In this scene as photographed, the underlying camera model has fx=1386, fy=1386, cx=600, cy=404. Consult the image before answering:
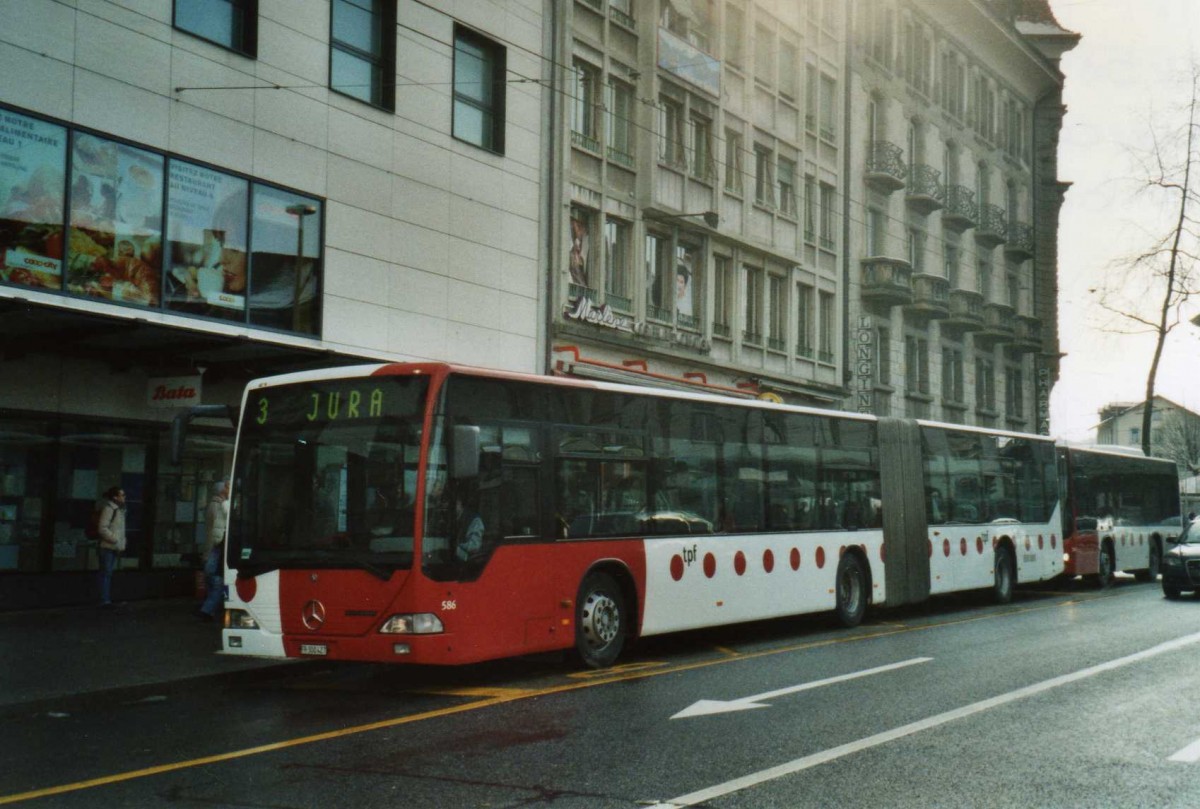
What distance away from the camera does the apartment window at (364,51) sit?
2195 cm

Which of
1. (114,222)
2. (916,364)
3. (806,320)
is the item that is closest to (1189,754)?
(114,222)

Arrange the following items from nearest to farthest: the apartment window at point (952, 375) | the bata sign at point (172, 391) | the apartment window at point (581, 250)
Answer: the bata sign at point (172, 391) < the apartment window at point (581, 250) < the apartment window at point (952, 375)

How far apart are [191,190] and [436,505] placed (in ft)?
32.0

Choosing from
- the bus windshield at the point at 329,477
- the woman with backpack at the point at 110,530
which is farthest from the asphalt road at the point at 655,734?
the woman with backpack at the point at 110,530

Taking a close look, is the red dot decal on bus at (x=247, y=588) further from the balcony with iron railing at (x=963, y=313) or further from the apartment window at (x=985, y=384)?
the apartment window at (x=985, y=384)

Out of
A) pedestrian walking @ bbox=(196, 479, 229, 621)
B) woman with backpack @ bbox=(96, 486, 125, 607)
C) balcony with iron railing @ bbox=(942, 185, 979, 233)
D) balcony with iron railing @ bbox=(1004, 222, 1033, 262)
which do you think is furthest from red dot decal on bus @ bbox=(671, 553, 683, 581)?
balcony with iron railing @ bbox=(1004, 222, 1033, 262)

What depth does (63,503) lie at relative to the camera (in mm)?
18328

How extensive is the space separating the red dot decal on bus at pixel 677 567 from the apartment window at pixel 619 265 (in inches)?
580

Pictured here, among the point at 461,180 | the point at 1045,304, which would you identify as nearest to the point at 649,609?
the point at 461,180

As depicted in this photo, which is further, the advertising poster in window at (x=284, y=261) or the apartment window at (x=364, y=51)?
the apartment window at (x=364, y=51)

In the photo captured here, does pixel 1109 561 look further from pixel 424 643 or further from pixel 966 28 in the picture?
pixel 966 28

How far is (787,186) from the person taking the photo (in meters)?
36.4

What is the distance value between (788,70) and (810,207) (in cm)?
374

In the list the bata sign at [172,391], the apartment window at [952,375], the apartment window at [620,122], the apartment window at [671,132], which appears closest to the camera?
the bata sign at [172,391]
